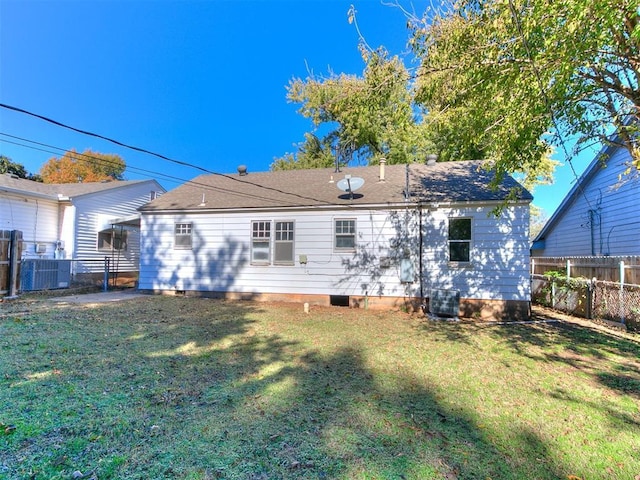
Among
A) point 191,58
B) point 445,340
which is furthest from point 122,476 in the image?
point 191,58

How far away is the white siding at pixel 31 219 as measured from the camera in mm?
12098

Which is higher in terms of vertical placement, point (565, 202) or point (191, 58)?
point (191, 58)

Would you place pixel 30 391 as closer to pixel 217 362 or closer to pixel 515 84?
pixel 217 362

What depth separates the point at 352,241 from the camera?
9.52 metres

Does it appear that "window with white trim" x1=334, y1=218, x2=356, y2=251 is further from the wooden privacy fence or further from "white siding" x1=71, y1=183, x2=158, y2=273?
"white siding" x1=71, y1=183, x2=158, y2=273

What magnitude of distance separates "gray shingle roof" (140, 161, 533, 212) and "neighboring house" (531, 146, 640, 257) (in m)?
3.44

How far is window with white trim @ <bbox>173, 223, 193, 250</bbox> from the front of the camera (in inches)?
427

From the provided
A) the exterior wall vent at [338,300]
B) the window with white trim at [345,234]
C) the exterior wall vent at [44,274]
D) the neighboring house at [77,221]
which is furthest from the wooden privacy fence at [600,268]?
the exterior wall vent at [44,274]

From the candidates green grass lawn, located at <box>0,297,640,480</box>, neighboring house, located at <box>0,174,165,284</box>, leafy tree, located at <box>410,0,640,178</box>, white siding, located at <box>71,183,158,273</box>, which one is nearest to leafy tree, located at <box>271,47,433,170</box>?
leafy tree, located at <box>410,0,640,178</box>

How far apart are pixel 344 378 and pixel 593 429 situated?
8.30ft

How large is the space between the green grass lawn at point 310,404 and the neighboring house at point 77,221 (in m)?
8.56

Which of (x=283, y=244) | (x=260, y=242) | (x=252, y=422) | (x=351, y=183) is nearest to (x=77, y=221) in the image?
(x=260, y=242)

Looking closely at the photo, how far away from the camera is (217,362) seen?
14.9ft

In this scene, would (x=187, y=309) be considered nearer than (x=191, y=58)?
Yes
